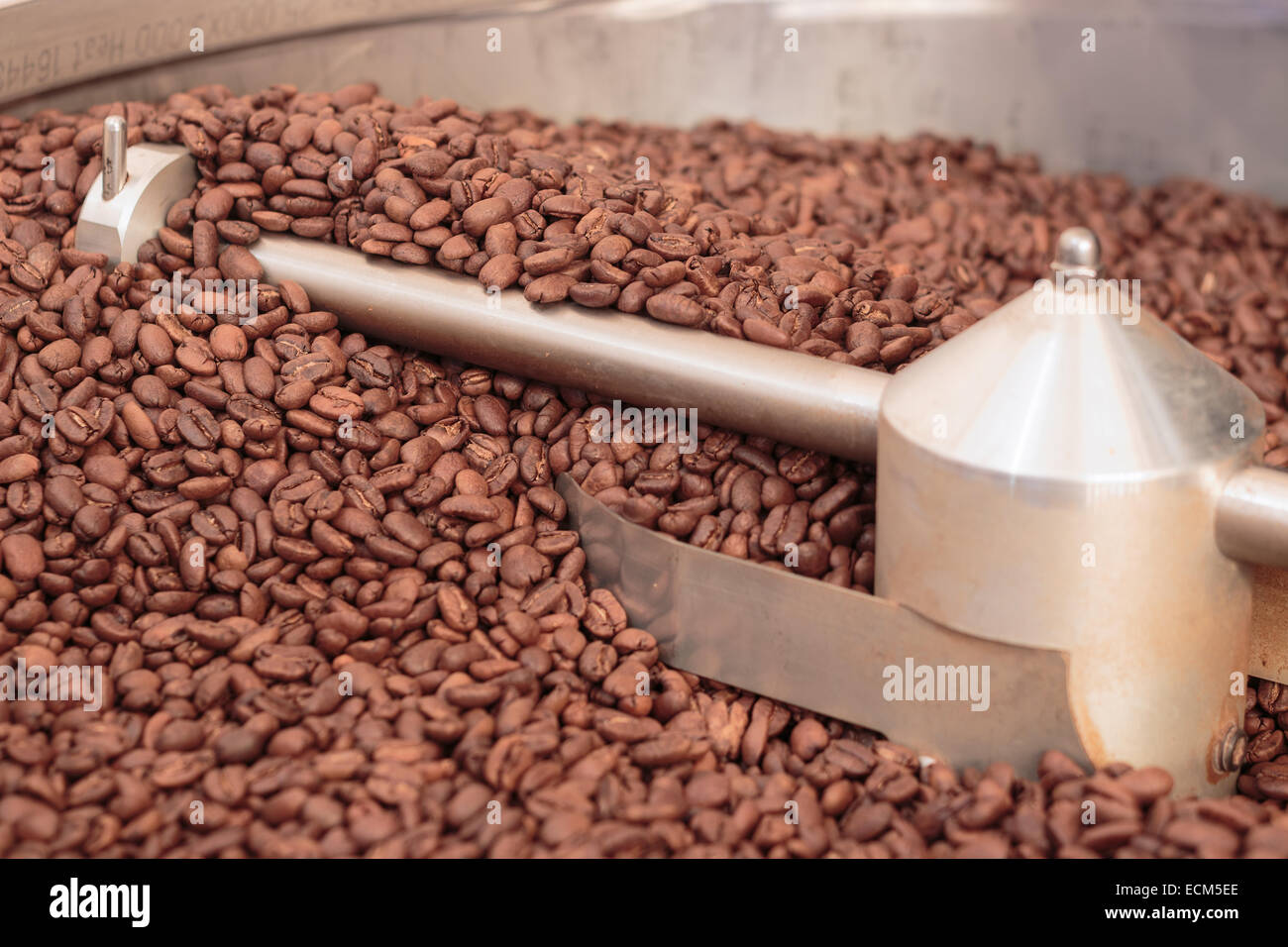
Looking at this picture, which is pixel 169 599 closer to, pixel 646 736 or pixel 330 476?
pixel 330 476

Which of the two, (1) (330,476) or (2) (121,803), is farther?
(1) (330,476)

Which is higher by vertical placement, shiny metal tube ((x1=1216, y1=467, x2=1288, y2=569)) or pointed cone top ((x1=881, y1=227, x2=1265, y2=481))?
pointed cone top ((x1=881, y1=227, x2=1265, y2=481))

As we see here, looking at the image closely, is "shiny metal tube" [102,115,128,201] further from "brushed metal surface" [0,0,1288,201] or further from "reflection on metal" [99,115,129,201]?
"brushed metal surface" [0,0,1288,201]

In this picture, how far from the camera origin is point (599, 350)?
1.73 metres

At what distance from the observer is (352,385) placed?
183 cm

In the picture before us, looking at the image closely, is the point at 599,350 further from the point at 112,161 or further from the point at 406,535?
the point at 112,161

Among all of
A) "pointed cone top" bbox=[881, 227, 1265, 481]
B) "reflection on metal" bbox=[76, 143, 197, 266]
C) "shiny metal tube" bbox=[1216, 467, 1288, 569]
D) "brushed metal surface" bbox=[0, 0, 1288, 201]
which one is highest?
"brushed metal surface" bbox=[0, 0, 1288, 201]

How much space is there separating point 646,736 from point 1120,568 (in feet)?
1.74

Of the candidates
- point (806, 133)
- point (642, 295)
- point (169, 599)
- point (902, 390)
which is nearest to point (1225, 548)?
point (902, 390)

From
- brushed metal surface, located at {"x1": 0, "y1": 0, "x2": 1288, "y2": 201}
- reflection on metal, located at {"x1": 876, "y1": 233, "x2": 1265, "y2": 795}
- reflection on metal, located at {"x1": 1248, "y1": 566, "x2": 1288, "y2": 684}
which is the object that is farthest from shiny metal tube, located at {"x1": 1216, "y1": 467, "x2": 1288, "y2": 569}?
brushed metal surface, located at {"x1": 0, "y1": 0, "x2": 1288, "y2": 201}

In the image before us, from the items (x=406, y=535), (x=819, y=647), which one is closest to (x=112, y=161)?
(x=406, y=535)

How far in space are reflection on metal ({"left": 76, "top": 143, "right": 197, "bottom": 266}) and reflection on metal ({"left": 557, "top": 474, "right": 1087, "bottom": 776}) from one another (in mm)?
748

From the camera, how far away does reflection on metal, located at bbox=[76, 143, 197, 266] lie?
1940 millimetres

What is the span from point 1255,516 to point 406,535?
0.96m
